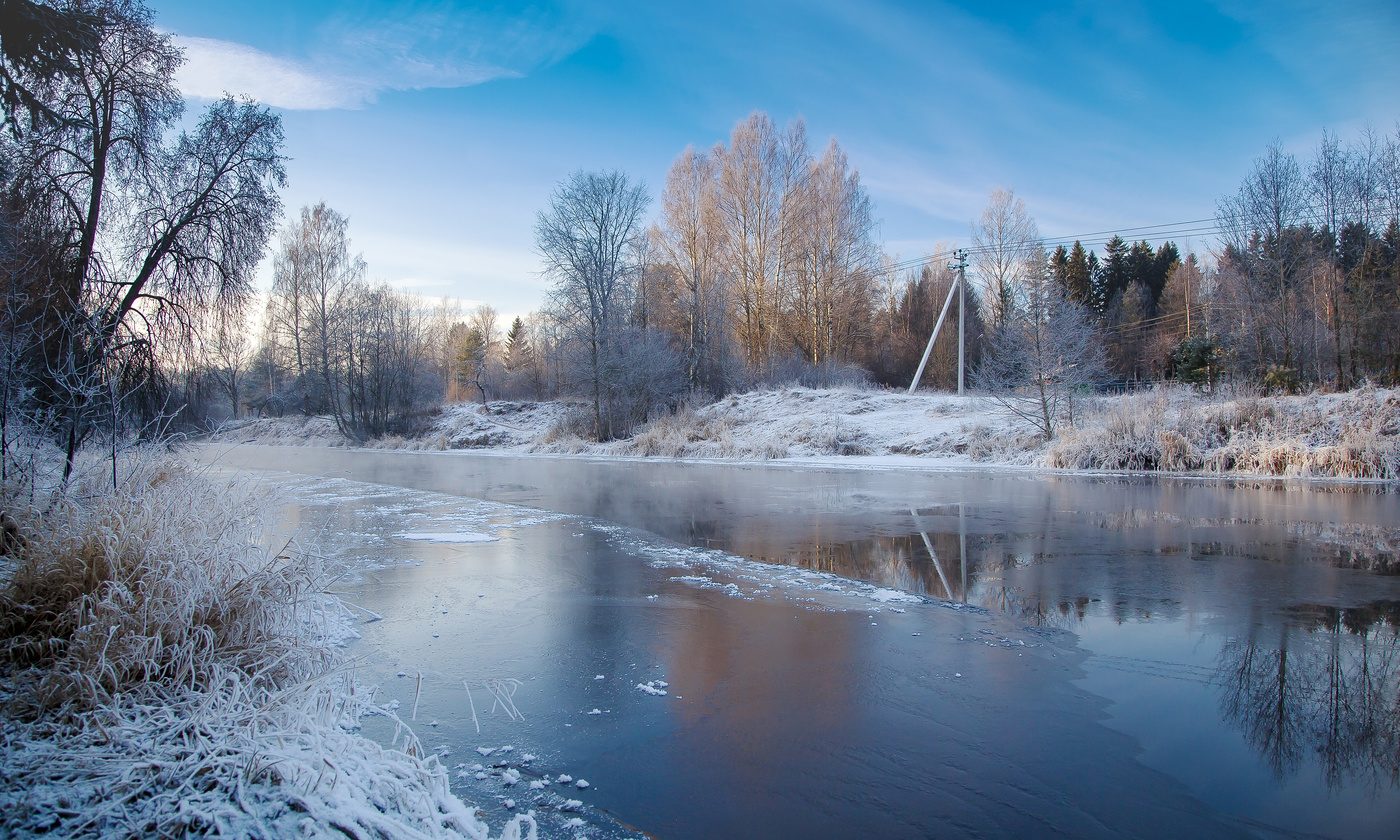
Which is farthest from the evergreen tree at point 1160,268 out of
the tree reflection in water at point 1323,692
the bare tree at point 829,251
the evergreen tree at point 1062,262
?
the tree reflection in water at point 1323,692

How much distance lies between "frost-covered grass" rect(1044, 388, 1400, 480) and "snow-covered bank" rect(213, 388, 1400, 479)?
0.03m

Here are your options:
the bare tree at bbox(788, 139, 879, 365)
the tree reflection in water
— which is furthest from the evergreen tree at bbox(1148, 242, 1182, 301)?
the tree reflection in water

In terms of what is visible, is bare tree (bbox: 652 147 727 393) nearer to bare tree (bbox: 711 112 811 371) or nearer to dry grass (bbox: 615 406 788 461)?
bare tree (bbox: 711 112 811 371)

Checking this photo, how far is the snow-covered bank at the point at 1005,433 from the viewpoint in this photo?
53.2 ft

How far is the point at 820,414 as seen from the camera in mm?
26438

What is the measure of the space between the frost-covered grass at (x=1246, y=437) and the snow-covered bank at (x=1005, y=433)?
0.03 metres

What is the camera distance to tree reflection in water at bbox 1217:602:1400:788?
3.31 meters

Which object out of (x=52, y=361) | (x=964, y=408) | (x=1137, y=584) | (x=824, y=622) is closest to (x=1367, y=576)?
(x=1137, y=584)

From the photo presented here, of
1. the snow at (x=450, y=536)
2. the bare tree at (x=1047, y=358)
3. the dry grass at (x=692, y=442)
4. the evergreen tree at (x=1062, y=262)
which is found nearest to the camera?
the snow at (x=450, y=536)

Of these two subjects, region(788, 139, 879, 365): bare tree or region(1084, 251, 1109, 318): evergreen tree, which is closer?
region(788, 139, 879, 365): bare tree

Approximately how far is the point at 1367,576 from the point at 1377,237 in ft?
92.6

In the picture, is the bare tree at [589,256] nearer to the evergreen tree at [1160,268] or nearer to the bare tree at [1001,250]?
the bare tree at [1001,250]

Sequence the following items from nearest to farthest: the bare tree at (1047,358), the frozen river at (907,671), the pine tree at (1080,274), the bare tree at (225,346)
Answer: the frozen river at (907,671)
the bare tree at (225,346)
the bare tree at (1047,358)
the pine tree at (1080,274)

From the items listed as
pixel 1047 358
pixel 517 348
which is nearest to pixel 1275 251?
pixel 1047 358
